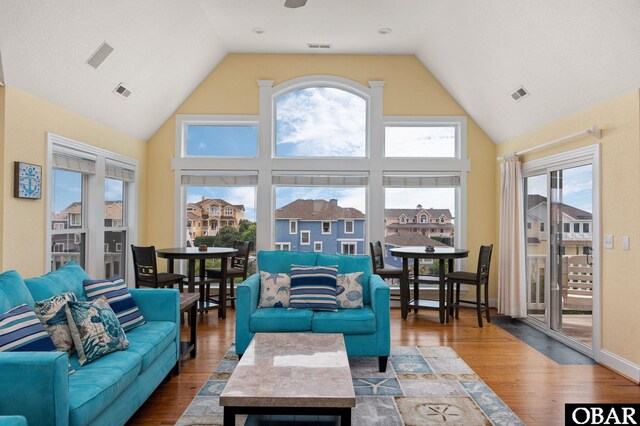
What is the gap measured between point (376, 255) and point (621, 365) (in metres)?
3.11

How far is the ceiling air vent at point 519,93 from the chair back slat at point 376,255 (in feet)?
8.37

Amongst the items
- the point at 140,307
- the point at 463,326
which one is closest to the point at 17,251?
the point at 140,307

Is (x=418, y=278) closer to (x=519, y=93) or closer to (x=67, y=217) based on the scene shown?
(x=519, y=93)

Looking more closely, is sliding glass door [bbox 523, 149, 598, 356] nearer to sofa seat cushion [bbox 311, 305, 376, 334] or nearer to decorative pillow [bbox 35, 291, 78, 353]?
sofa seat cushion [bbox 311, 305, 376, 334]

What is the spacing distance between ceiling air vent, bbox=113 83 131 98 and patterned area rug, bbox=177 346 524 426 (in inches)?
125

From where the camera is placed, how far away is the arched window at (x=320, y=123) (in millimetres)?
7035

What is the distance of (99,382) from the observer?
2395mm

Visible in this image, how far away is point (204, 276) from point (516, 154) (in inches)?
173

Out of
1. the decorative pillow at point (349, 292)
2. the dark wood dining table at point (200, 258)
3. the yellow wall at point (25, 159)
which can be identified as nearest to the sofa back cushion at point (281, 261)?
the decorative pillow at point (349, 292)

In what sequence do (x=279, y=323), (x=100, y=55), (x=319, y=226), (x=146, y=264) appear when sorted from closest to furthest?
(x=279, y=323) → (x=100, y=55) → (x=146, y=264) → (x=319, y=226)

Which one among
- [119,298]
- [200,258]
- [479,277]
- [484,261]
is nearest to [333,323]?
[119,298]

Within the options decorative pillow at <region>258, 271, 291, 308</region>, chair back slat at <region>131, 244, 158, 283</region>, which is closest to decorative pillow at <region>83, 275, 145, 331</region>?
decorative pillow at <region>258, 271, 291, 308</region>

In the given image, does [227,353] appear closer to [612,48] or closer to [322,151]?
[322,151]

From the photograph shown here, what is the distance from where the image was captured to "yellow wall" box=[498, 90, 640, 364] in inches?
151
